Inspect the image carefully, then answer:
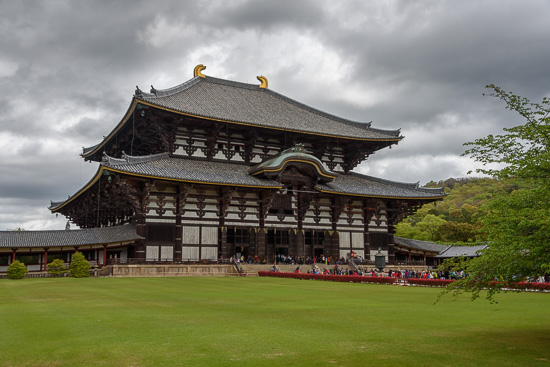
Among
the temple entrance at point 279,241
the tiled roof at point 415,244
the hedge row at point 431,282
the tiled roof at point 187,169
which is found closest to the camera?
the hedge row at point 431,282

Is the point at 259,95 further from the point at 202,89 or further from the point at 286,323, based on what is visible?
the point at 286,323

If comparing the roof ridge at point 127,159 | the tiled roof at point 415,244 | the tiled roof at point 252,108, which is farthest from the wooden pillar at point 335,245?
the roof ridge at point 127,159

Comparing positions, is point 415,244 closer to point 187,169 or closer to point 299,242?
point 299,242

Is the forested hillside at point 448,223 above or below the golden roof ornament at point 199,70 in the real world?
below

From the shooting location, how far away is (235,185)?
45.7 m

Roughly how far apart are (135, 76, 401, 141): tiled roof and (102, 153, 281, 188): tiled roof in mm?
5062

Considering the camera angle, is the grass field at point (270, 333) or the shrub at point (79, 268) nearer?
the grass field at point (270, 333)

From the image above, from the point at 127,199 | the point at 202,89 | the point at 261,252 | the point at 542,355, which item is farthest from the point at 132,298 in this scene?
the point at 202,89

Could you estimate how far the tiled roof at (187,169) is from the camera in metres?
42.2

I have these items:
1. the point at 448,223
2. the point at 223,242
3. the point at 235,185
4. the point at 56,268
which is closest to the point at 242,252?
the point at 223,242

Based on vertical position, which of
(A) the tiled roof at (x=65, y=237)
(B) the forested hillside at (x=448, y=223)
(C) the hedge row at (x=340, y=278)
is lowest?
(C) the hedge row at (x=340, y=278)

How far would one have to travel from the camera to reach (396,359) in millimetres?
9719

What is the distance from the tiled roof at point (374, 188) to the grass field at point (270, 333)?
107 ft

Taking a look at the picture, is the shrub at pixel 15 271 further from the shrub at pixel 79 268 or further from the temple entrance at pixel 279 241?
the temple entrance at pixel 279 241
